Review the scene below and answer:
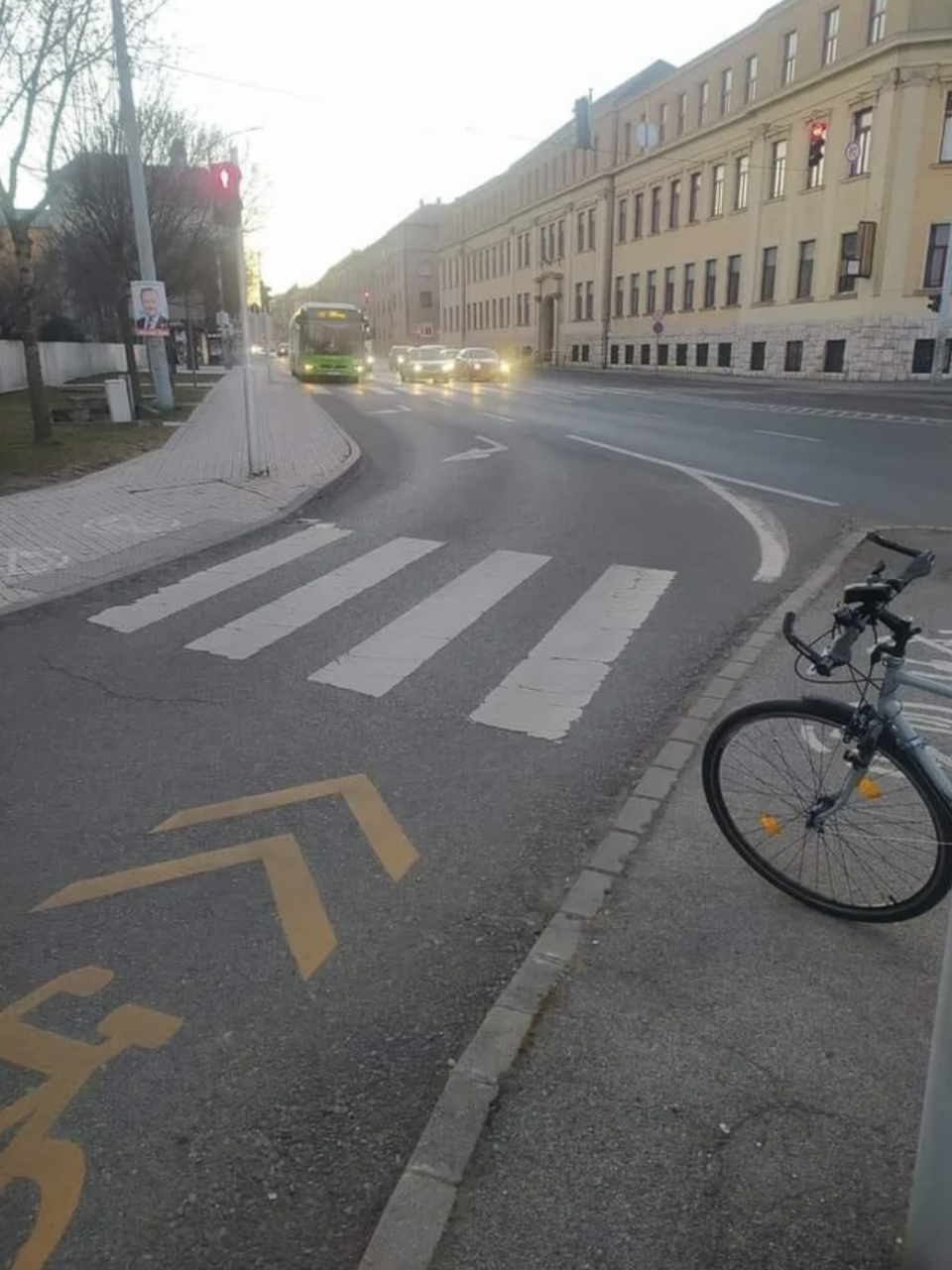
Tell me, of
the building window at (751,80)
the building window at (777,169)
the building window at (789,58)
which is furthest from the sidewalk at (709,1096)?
the building window at (751,80)

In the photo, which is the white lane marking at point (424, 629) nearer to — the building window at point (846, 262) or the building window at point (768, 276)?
the building window at point (846, 262)

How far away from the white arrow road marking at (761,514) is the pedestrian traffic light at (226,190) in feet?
23.2

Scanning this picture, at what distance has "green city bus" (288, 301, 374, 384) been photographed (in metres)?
42.9

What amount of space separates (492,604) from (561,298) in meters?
71.4

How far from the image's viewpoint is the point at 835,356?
41.2m

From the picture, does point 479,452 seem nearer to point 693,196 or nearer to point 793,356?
point 793,356

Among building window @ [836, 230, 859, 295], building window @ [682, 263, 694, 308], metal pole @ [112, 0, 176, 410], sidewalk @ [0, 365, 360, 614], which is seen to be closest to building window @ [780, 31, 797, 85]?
building window @ [836, 230, 859, 295]

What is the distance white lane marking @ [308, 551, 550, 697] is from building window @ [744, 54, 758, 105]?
159ft

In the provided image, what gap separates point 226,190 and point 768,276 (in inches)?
1565

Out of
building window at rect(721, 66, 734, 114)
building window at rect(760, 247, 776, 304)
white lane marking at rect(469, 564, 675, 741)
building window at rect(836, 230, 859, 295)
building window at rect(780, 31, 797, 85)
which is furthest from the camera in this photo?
building window at rect(721, 66, 734, 114)

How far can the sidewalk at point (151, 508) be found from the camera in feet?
28.4

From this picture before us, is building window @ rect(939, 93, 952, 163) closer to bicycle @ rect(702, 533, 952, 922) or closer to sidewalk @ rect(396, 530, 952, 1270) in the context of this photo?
bicycle @ rect(702, 533, 952, 922)

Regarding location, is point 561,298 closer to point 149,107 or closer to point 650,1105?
point 149,107

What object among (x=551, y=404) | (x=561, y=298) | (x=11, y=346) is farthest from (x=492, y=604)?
(x=561, y=298)
